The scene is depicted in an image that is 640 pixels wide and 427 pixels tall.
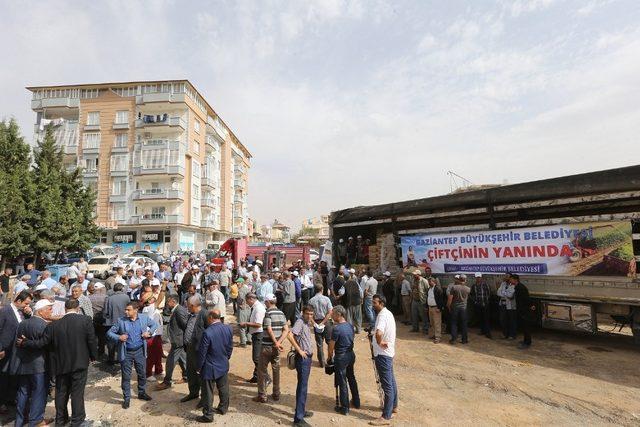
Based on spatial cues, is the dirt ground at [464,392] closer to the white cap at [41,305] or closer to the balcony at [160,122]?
the white cap at [41,305]

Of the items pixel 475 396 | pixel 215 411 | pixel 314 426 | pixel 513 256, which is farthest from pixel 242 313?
pixel 513 256

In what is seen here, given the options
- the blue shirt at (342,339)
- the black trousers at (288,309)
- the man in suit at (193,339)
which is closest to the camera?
the blue shirt at (342,339)

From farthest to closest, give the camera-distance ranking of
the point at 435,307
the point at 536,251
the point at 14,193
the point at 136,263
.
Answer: the point at 14,193 → the point at 136,263 → the point at 435,307 → the point at 536,251

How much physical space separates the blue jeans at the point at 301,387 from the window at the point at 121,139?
43.9m

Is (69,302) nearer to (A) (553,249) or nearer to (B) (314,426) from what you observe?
(B) (314,426)

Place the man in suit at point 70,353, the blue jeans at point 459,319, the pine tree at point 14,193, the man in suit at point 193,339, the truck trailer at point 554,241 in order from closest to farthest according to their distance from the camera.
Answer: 1. the man in suit at point 70,353
2. the man in suit at point 193,339
3. the truck trailer at point 554,241
4. the blue jeans at point 459,319
5. the pine tree at point 14,193

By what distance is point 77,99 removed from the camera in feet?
136

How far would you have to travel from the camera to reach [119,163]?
135 ft

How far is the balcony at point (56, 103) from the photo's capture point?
41.1 meters

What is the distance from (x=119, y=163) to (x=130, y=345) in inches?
1632

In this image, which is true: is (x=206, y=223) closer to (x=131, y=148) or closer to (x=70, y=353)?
(x=131, y=148)

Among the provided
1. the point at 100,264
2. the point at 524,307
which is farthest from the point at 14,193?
the point at 524,307

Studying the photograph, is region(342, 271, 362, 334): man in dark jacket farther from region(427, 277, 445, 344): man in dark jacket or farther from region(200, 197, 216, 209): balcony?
region(200, 197, 216, 209): balcony

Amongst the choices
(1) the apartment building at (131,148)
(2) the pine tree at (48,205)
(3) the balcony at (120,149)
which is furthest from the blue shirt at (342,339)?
(3) the balcony at (120,149)
